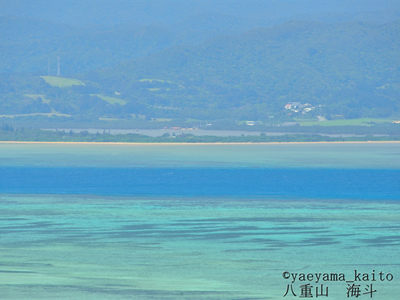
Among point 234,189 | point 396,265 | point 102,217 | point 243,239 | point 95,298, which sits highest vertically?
point 234,189

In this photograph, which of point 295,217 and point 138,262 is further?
point 295,217

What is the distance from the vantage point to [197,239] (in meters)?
29.9

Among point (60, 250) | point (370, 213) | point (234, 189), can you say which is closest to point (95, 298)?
point (60, 250)

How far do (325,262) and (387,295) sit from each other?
13.9 feet

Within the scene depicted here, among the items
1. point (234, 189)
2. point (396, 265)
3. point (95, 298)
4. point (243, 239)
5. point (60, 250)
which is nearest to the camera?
point (95, 298)

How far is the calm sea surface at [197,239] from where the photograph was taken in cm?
2192

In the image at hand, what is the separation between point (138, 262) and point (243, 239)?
5856 mm

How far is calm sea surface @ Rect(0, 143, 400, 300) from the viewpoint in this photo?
21.9 meters

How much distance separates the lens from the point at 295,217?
36500 millimetres

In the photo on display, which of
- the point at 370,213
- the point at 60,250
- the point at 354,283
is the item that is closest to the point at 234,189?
the point at 370,213

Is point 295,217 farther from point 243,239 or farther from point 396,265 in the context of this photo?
point 396,265

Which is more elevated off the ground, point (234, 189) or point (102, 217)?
point (234, 189)

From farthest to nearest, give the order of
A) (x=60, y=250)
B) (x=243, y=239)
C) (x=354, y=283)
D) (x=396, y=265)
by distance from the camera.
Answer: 1. (x=243, y=239)
2. (x=60, y=250)
3. (x=396, y=265)
4. (x=354, y=283)

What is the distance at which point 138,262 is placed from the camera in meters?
25.2
